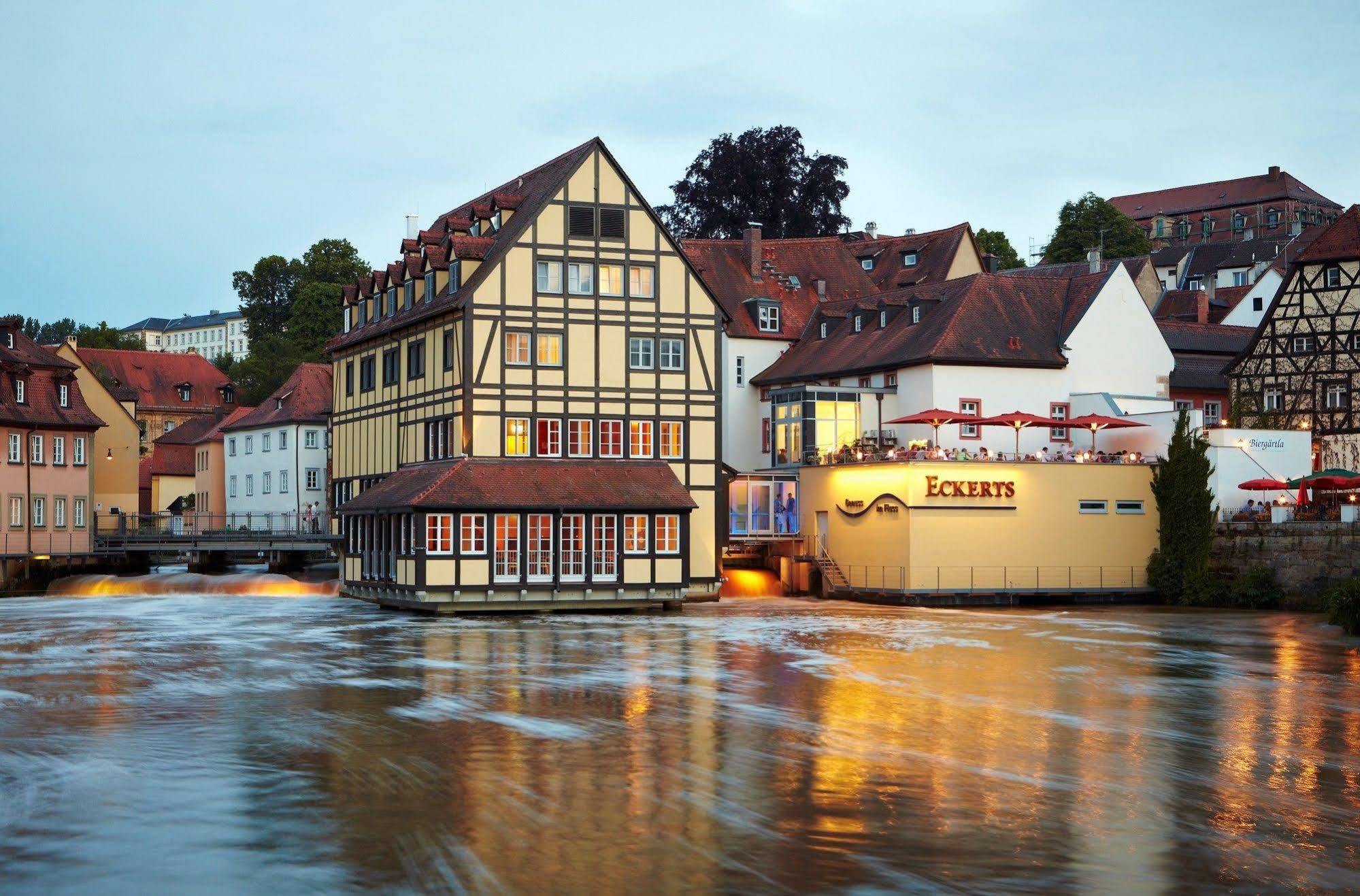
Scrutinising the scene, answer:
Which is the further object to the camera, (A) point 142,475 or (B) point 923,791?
(A) point 142,475

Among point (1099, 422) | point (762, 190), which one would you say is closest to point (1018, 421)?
point (1099, 422)

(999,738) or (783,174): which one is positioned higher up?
(783,174)

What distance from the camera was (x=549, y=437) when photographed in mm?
49531

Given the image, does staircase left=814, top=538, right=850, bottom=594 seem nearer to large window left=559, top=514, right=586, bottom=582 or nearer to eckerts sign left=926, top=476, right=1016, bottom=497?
eckerts sign left=926, top=476, right=1016, bottom=497

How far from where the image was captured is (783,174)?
80125 mm

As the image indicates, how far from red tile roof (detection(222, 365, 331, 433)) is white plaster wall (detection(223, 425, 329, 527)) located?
1.27 feet

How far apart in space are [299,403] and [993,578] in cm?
3773

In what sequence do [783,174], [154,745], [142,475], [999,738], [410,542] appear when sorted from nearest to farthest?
[154,745] → [999,738] → [410,542] → [783,174] → [142,475]

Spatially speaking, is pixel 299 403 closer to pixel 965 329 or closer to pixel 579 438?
pixel 579 438

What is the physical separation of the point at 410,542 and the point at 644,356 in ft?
31.0

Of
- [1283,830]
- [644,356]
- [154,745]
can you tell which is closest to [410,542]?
[644,356]

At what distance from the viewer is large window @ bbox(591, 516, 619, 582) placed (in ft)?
153

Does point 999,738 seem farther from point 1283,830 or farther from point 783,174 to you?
point 783,174

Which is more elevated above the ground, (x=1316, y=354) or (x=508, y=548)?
(x=1316, y=354)
